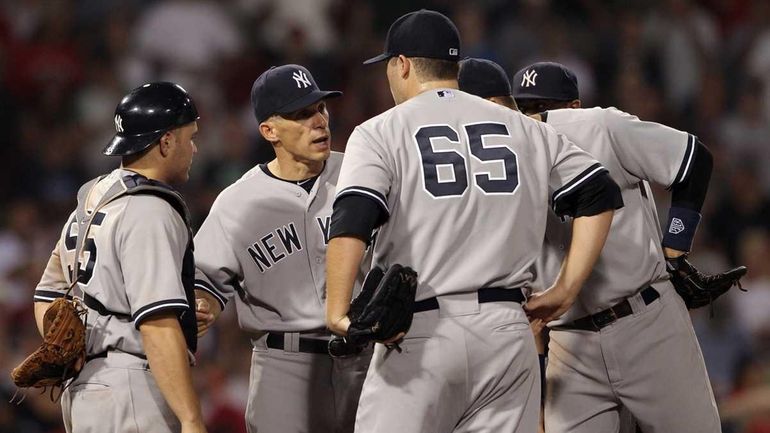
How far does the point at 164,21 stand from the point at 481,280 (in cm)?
707

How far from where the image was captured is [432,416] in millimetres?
3658

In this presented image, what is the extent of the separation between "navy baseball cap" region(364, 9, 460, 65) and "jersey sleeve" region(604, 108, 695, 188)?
0.77 meters

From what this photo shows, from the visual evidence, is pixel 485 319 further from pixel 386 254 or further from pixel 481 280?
pixel 386 254

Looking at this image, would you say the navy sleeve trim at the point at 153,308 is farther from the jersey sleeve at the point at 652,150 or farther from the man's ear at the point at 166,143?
the jersey sleeve at the point at 652,150

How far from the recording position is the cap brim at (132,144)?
154 inches

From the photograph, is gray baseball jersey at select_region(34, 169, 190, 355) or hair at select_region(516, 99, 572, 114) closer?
gray baseball jersey at select_region(34, 169, 190, 355)

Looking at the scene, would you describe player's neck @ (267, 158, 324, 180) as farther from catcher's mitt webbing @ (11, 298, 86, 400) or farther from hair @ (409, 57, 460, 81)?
catcher's mitt webbing @ (11, 298, 86, 400)

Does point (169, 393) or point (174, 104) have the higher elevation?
point (174, 104)

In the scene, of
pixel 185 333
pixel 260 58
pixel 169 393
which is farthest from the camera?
pixel 260 58

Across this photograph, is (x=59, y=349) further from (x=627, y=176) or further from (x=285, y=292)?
(x=627, y=176)

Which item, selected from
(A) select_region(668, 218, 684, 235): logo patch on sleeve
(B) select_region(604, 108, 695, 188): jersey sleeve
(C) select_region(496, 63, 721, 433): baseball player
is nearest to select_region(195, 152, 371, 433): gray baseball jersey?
(C) select_region(496, 63, 721, 433): baseball player

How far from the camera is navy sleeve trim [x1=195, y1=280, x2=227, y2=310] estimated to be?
4.52 metres

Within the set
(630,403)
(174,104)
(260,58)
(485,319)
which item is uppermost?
(174,104)

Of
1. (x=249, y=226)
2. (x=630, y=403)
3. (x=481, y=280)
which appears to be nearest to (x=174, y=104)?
(x=249, y=226)
